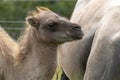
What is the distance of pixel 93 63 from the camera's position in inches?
252

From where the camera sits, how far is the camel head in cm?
653

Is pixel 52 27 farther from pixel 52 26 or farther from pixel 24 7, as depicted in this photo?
pixel 24 7

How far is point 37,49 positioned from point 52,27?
0.30 m

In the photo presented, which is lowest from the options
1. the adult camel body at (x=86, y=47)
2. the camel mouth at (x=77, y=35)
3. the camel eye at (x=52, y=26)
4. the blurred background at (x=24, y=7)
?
the blurred background at (x=24, y=7)

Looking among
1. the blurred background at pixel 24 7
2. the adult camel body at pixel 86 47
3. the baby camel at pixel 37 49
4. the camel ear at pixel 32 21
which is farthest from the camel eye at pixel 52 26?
the blurred background at pixel 24 7

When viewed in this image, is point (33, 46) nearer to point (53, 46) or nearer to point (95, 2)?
point (53, 46)

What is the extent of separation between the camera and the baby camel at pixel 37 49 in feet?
21.6

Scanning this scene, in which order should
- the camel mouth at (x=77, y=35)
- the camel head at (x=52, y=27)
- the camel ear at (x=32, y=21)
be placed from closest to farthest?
the camel mouth at (x=77, y=35)
the camel head at (x=52, y=27)
the camel ear at (x=32, y=21)

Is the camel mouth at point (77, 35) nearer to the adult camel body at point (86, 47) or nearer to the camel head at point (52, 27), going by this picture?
the camel head at point (52, 27)

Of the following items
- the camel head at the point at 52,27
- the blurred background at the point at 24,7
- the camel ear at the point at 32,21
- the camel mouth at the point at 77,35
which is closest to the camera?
the camel mouth at the point at 77,35

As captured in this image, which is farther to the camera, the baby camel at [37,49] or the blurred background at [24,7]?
the blurred background at [24,7]

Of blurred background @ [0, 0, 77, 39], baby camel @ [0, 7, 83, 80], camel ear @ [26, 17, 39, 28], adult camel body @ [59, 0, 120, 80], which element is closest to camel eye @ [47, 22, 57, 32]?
baby camel @ [0, 7, 83, 80]

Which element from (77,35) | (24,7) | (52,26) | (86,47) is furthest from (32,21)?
(24,7)

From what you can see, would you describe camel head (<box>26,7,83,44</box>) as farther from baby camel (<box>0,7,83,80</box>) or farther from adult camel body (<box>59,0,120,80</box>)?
adult camel body (<box>59,0,120,80</box>)
